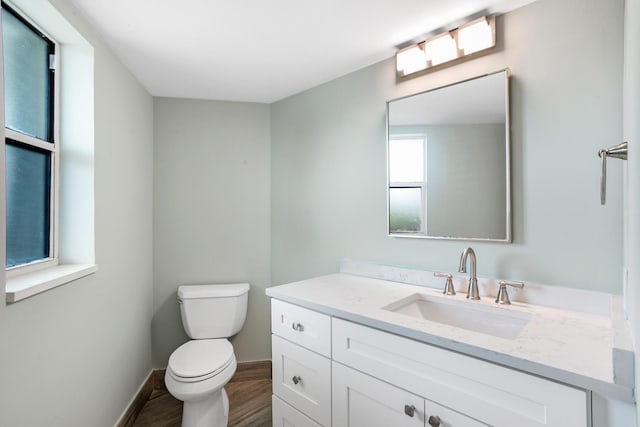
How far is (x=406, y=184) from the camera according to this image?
68.8 inches

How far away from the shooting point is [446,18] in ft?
4.77

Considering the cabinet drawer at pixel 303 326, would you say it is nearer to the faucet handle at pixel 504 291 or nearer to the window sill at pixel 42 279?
the faucet handle at pixel 504 291

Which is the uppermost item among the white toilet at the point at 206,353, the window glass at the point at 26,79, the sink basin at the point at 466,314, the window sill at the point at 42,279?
the window glass at the point at 26,79

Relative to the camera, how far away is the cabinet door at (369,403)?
107 centimetres

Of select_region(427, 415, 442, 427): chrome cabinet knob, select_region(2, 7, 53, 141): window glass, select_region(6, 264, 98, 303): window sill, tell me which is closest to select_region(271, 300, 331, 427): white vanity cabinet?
select_region(427, 415, 442, 427): chrome cabinet knob

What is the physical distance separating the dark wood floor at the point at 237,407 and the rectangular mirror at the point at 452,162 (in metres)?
1.50

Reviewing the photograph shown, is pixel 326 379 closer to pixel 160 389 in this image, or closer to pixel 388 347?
pixel 388 347

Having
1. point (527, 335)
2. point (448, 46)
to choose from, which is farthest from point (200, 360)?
point (448, 46)

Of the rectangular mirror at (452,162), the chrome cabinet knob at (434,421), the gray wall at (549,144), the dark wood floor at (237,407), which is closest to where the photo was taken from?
the chrome cabinet knob at (434,421)

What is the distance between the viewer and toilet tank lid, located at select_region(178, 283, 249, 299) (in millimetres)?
2223

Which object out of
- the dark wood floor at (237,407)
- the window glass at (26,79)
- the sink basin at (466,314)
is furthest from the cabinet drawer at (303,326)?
the window glass at (26,79)

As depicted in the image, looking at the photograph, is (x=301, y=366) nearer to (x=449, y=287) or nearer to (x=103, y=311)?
(x=449, y=287)

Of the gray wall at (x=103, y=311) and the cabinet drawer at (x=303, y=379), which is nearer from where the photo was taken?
the gray wall at (x=103, y=311)

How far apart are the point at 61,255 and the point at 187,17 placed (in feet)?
4.17
